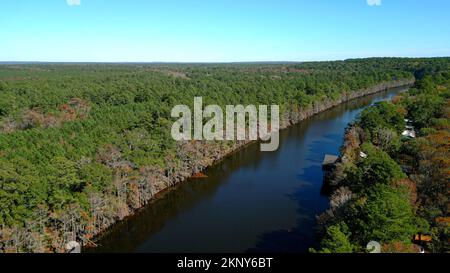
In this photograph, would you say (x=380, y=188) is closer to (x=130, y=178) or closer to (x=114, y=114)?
(x=130, y=178)

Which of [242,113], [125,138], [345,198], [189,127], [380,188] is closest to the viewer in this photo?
[380,188]

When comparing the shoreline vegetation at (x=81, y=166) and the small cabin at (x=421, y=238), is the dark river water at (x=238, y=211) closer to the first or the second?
the shoreline vegetation at (x=81, y=166)

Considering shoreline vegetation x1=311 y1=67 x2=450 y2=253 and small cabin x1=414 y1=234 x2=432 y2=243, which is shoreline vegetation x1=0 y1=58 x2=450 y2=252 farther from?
small cabin x1=414 y1=234 x2=432 y2=243

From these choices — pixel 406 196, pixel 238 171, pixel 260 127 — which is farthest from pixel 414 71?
pixel 406 196

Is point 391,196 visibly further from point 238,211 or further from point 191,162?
point 191,162

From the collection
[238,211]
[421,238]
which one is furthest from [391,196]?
[238,211]
